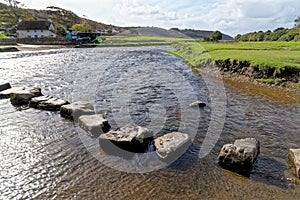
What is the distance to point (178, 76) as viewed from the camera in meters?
24.6

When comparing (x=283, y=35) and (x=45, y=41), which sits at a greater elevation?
(x=283, y=35)

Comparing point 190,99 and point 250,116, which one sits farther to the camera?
point 190,99

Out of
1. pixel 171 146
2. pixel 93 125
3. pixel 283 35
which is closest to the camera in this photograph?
pixel 171 146

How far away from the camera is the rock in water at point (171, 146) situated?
816 centimetres

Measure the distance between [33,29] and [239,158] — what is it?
106959mm

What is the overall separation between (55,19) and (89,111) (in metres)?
170

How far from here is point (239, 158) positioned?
750 centimetres

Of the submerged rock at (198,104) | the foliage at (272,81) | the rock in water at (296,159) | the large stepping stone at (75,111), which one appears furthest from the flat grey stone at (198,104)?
the foliage at (272,81)

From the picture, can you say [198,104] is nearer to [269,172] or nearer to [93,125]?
[93,125]

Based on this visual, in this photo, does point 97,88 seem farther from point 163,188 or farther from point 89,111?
point 163,188

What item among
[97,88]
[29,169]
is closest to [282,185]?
[29,169]

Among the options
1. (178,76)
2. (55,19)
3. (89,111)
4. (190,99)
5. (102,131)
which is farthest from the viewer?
(55,19)

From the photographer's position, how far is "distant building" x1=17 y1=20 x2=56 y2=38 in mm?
97000

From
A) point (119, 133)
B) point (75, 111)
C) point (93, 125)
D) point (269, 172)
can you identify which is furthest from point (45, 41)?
point (269, 172)
